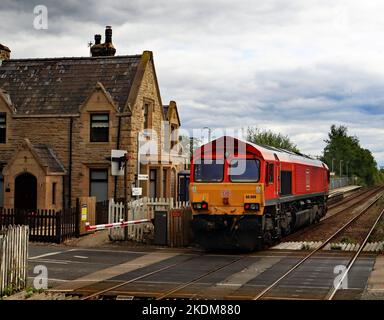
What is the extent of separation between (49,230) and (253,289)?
1151cm

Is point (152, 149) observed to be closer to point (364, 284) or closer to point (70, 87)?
point (70, 87)

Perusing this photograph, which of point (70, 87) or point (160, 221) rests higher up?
point (70, 87)

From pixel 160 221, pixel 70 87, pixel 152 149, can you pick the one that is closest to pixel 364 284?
pixel 160 221

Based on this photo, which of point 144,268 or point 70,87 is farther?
point 70,87

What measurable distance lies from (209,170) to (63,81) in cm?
1513

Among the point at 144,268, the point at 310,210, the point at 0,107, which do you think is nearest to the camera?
the point at 144,268

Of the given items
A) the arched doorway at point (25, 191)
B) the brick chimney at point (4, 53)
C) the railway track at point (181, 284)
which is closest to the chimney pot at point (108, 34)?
the brick chimney at point (4, 53)

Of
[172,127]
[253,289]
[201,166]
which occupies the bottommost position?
[253,289]

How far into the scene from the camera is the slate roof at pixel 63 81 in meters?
30.5

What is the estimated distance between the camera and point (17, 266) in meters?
12.7

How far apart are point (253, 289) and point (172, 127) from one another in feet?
80.8

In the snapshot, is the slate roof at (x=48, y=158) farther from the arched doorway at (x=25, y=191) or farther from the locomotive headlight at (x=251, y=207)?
the locomotive headlight at (x=251, y=207)

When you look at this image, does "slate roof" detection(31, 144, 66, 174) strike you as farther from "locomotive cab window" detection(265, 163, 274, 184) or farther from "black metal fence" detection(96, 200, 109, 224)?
"locomotive cab window" detection(265, 163, 274, 184)
